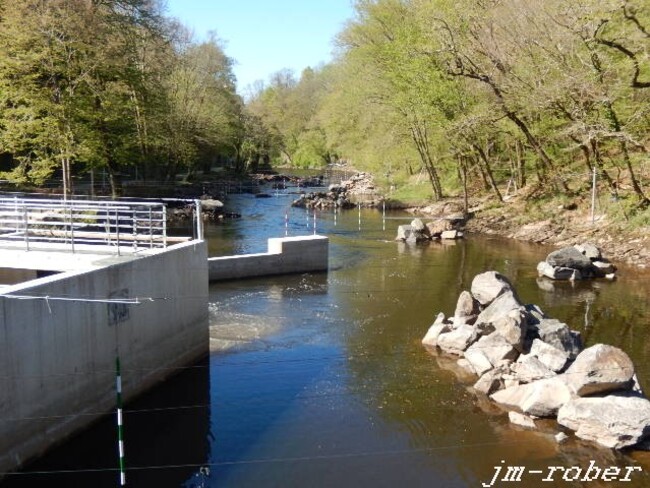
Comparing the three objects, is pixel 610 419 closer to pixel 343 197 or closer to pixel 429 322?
pixel 429 322

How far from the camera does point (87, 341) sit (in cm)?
1070

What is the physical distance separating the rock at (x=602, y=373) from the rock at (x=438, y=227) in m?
22.9

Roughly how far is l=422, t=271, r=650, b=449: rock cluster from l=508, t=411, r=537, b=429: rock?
2 cm

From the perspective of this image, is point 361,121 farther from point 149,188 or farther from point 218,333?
point 218,333

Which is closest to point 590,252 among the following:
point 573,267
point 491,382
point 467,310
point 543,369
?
point 573,267

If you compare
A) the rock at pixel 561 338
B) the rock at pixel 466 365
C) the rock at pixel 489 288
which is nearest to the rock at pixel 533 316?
the rock at pixel 561 338

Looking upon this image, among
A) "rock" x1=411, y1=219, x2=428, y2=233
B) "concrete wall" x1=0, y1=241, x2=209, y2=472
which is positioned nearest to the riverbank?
"rock" x1=411, y1=219, x2=428, y2=233

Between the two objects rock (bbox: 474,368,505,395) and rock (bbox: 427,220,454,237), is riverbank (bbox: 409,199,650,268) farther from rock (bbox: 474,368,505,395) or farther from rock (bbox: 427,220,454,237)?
rock (bbox: 474,368,505,395)

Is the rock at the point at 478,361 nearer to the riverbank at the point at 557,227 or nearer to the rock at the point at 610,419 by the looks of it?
the rock at the point at 610,419

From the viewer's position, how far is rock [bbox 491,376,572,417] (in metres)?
11.6

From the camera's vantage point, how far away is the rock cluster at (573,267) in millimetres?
23750

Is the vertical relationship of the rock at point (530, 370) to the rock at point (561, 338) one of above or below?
below

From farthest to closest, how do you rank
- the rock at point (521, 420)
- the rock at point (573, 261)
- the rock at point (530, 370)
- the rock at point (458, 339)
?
the rock at point (573, 261), the rock at point (458, 339), the rock at point (530, 370), the rock at point (521, 420)

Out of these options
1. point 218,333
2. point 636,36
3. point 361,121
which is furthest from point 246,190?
point 218,333
